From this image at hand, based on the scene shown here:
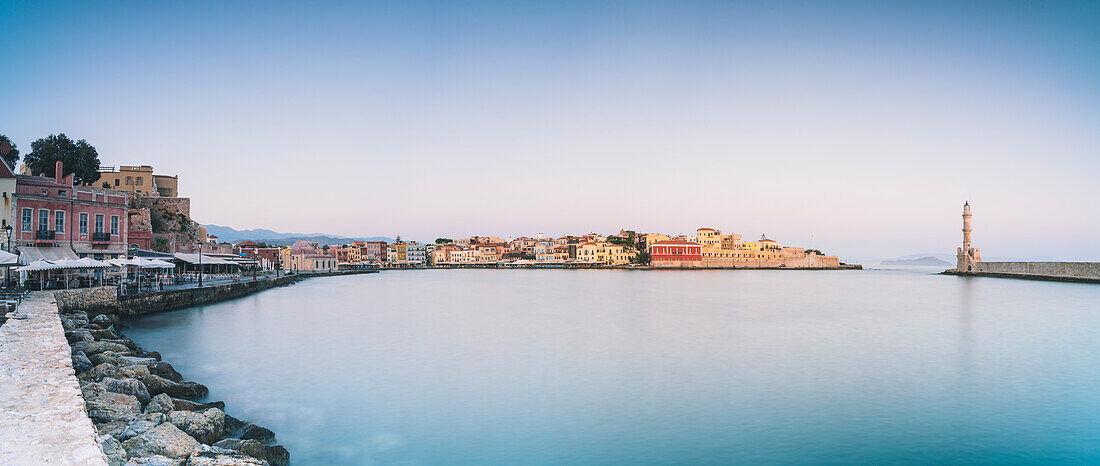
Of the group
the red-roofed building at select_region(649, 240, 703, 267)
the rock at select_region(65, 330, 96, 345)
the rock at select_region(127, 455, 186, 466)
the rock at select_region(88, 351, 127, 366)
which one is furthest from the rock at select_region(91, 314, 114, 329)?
the red-roofed building at select_region(649, 240, 703, 267)

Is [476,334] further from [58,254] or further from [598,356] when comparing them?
[58,254]

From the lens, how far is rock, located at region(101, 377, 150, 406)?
705 centimetres

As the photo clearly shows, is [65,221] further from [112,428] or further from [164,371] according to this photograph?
[112,428]

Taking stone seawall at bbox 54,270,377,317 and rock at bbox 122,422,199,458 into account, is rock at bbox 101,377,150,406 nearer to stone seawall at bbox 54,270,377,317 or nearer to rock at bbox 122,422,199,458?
rock at bbox 122,422,199,458

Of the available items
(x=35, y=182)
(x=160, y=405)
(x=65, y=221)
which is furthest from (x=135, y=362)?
(x=35, y=182)

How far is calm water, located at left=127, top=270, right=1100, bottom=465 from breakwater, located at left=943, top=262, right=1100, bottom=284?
36.9 meters

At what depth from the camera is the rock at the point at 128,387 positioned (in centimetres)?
705

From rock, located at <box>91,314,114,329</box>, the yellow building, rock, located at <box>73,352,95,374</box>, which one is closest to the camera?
rock, located at <box>73,352,95,374</box>

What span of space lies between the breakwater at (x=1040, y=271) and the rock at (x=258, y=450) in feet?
201

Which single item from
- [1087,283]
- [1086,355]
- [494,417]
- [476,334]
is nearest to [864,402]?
[494,417]

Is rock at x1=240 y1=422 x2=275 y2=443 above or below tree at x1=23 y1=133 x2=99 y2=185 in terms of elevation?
below

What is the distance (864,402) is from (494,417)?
18.9 feet

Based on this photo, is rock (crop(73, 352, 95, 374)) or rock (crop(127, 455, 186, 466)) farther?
rock (crop(73, 352, 95, 374))

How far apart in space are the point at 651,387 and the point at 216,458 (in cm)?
725
